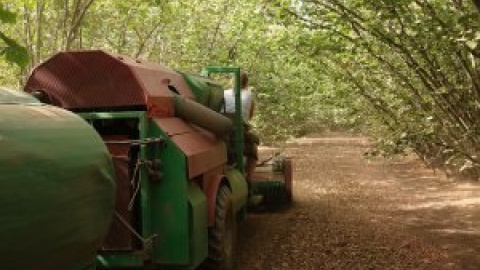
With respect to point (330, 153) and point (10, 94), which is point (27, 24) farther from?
point (330, 153)

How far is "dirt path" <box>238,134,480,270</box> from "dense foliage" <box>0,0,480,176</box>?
1.10m

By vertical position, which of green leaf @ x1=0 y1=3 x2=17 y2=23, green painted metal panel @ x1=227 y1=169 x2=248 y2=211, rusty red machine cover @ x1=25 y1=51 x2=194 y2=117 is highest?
green leaf @ x1=0 y1=3 x2=17 y2=23

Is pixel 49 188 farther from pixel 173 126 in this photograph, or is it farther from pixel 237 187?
pixel 237 187

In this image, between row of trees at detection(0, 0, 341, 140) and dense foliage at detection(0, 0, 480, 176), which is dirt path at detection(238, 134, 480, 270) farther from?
row of trees at detection(0, 0, 341, 140)

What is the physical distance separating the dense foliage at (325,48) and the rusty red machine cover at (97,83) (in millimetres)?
546

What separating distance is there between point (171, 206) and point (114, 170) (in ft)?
4.50

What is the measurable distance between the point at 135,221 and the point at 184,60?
16325mm

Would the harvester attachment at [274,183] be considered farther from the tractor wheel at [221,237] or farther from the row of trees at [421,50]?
the tractor wheel at [221,237]

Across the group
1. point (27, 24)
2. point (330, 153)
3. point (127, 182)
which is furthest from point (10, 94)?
point (330, 153)

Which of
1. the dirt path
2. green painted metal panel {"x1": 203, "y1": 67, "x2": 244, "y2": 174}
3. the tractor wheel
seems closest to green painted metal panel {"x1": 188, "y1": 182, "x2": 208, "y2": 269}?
the tractor wheel

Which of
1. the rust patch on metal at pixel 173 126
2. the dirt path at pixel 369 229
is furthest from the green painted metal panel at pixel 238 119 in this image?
the rust patch on metal at pixel 173 126

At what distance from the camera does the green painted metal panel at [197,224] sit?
6348mm

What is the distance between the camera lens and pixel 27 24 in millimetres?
12586

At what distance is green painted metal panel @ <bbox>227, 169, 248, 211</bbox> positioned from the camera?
835cm
